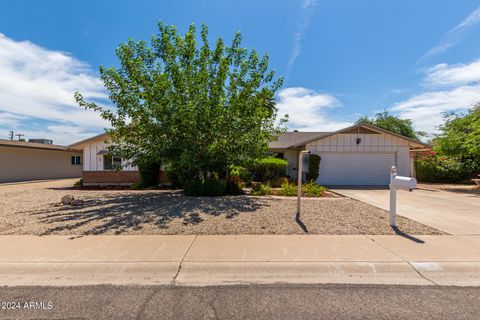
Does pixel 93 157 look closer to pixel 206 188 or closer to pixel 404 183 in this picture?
pixel 206 188

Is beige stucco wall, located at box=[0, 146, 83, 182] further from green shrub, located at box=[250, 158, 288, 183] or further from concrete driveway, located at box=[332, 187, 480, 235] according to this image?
concrete driveway, located at box=[332, 187, 480, 235]

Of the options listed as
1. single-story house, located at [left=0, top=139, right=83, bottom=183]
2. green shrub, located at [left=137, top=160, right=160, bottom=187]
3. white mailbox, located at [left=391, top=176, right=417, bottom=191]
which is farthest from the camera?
single-story house, located at [left=0, top=139, right=83, bottom=183]

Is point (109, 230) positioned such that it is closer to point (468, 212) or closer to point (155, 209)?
point (155, 209)

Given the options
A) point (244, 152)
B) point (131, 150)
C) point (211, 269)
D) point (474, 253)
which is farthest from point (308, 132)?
point (211, 269)

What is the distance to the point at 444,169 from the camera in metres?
20.5

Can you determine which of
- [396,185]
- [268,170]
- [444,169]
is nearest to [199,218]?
[396,185]

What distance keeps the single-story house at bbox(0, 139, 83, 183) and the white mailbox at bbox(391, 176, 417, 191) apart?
71.0 ft

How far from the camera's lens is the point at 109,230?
19.6 ft

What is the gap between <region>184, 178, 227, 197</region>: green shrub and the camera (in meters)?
10.8

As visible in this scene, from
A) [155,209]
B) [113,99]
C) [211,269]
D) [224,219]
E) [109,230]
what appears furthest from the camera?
[113,99]

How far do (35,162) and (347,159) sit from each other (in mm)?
26345

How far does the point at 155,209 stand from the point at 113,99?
4.61 m

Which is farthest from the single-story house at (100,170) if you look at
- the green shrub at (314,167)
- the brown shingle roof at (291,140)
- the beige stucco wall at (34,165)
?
the green shrub at (314,167)

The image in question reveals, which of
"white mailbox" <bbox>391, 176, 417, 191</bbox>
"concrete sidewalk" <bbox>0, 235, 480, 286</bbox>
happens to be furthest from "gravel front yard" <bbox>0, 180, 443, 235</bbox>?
"white mailbox" <bbox>391, 176, 417, 191</bbox>
